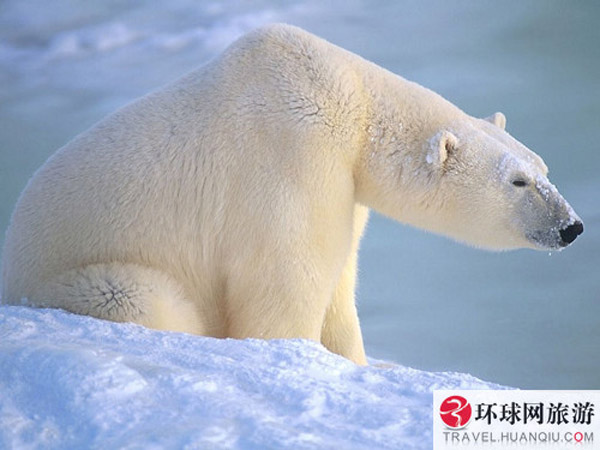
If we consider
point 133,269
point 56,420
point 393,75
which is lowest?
point 56,420

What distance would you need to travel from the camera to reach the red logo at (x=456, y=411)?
11.7 feet

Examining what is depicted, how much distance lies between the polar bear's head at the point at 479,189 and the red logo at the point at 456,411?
2777 millimetres

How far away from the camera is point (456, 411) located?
3.69m

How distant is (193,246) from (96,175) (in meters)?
0.99

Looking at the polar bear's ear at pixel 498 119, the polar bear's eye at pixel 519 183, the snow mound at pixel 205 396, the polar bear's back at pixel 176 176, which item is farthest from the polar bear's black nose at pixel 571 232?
the snow mound at pixel 205 396

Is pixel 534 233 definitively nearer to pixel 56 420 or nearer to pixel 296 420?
pixel 296 420

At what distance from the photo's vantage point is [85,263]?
6164 millimetres

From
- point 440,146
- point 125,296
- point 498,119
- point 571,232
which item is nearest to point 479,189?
point 440,146

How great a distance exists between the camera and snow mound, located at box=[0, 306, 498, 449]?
10.2 ft

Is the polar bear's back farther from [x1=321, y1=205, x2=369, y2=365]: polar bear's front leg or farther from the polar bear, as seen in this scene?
[x1=321, y1=205, x2=369, y2=365]: polar bear's front leg

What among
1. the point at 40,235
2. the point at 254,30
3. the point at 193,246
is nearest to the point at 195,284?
the point at 193,246

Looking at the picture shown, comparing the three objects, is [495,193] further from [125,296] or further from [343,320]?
[125,296]

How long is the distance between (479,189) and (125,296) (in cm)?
293

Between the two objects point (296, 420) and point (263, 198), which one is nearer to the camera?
point (296, 420)
